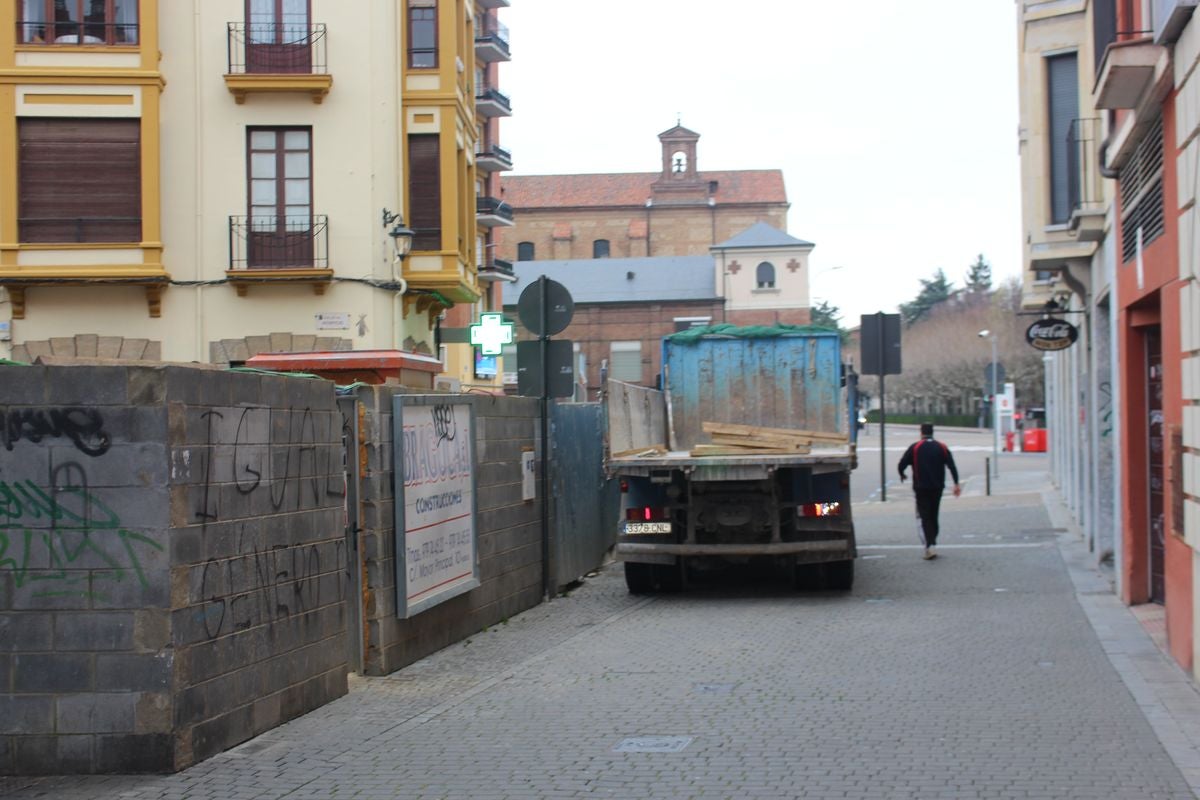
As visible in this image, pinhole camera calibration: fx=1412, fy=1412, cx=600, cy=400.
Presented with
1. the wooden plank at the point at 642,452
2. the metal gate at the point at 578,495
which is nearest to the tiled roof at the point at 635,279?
the metal gate at the point at 578,495

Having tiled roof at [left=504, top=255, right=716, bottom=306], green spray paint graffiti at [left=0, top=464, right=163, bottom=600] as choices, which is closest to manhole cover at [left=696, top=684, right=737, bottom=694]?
green spray paint graffiti at [left=0, top=464, right=163, bottom=600]

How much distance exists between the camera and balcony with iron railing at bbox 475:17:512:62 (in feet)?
159

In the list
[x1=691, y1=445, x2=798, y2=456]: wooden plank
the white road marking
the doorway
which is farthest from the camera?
the white road marking

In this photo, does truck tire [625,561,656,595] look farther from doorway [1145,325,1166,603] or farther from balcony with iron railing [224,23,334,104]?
balcony with iron railing [224,23,334,104]

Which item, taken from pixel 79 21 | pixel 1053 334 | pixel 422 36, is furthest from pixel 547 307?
pixel 79 21

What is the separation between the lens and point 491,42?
4856cm

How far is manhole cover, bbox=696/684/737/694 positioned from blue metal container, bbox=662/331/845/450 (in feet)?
23.0

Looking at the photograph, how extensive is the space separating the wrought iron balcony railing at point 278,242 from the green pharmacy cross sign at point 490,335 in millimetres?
3815

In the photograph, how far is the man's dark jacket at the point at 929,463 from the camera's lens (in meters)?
17.7

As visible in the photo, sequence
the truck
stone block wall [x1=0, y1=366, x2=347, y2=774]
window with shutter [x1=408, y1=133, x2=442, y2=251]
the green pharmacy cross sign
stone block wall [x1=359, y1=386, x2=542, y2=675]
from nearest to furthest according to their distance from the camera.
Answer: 1. stone block wall [x1=0, y1=366, x2=347, y2=774]
2. stone block wall [x1=359, y1=386, x2=542, y2=675]
3. the truck
4. window with shutter [x1=408, y1=133, x2=442, y2=251]
5. the green pharmacy cross sign

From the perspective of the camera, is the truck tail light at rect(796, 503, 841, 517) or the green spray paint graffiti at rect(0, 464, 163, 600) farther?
the truck tail light at rect(796, 503, 841, 517)

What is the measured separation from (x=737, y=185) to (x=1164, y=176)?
97257mm

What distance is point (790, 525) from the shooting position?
14086 mm

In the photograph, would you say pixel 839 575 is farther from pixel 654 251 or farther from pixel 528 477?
pixel 654 251
